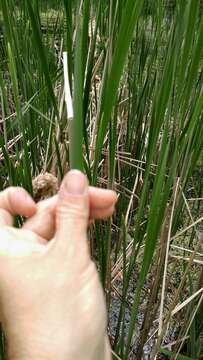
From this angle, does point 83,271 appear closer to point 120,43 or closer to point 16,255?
point 16,255

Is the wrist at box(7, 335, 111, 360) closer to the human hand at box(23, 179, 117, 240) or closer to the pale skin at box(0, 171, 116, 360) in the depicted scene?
the pale skin at box(0, 171, 116, 360)

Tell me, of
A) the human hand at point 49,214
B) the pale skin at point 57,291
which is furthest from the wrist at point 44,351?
the human hand at point 49,214

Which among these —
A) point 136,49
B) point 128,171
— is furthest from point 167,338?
point 136,49

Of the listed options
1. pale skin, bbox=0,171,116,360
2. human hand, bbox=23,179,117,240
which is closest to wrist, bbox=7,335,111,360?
pale skin, bbox=0,171,116,360

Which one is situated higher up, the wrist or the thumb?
the thumb

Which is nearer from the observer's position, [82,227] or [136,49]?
[82,227]

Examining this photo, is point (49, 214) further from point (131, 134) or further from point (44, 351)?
point (131, 134)

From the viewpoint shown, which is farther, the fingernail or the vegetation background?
the vegetation background

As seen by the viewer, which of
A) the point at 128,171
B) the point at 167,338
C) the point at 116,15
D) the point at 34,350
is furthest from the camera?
the point at 128,171

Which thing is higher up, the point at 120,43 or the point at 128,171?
the point at 120,43
